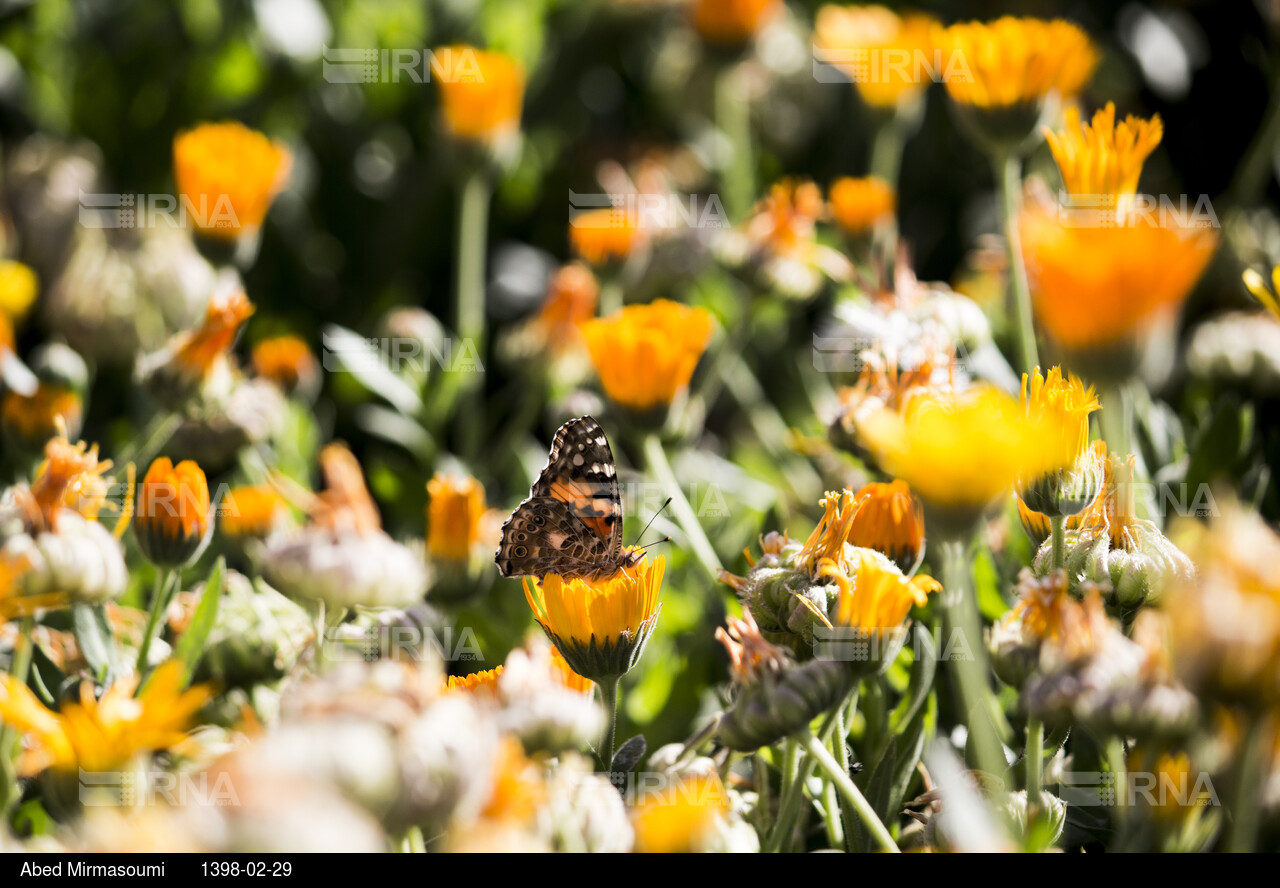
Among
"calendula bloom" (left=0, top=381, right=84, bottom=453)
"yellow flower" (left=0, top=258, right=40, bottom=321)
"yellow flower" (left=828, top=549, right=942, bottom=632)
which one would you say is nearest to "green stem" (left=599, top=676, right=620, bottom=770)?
"yellow flower" (left=828, top=549, right=942, bottom=632)

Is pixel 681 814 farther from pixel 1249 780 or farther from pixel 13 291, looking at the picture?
pixel 13 291

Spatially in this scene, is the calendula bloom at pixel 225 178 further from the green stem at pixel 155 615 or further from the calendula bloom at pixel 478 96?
the green stem at pixel 155 615

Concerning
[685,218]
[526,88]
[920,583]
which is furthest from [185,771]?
[526,88]

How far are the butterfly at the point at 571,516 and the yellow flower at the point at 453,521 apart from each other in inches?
1.4

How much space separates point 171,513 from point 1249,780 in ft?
2.90

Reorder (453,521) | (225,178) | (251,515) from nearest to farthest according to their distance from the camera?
(453,521) < (251,515) < (225,178)

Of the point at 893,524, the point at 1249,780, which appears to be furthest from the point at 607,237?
the point at 1249,780

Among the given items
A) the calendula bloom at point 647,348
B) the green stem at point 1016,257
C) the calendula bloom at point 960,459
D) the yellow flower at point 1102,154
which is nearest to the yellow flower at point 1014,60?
the green stem at point 1016,257

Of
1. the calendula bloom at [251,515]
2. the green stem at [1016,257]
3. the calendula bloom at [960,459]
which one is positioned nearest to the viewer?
the calendula bloom at [960,459]

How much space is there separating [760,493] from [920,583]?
3.02 ft

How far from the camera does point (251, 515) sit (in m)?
1.27

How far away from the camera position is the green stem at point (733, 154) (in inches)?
90.7

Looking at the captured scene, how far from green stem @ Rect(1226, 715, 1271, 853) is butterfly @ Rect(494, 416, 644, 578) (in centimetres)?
67

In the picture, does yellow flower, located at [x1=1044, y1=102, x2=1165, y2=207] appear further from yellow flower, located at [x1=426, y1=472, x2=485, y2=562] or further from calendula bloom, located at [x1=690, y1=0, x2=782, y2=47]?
calendula bloom, located at [x1=690, y1=0, x2=782, y2=47]
